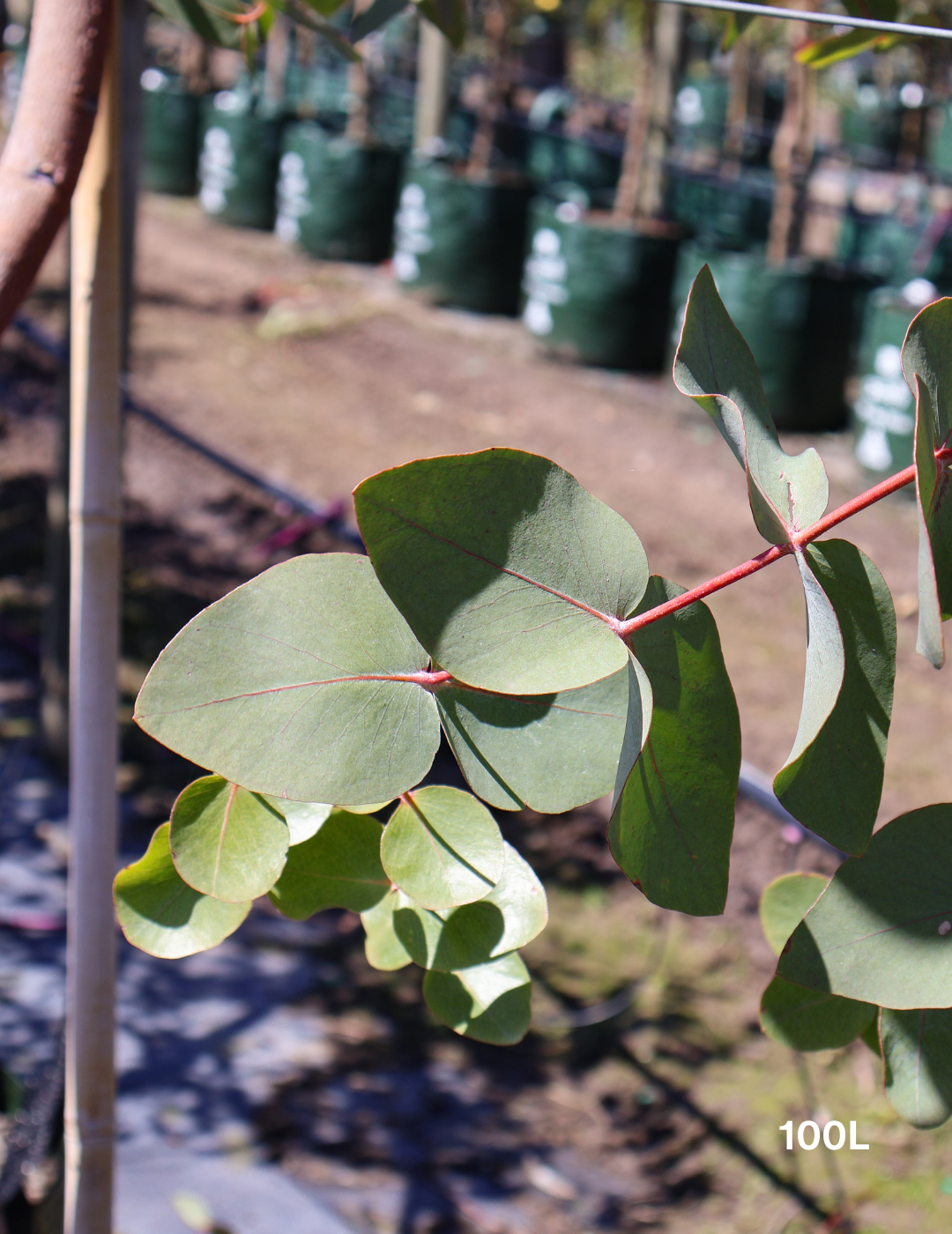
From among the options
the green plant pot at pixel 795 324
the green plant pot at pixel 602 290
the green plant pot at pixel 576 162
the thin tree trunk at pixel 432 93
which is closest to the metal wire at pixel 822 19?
the green plant pot at pixel 795 324

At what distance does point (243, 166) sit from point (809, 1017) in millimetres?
10702

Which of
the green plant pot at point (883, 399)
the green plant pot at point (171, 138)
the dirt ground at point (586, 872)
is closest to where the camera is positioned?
the dirt ground at point (586, 872)

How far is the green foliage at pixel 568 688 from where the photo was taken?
1.12ft

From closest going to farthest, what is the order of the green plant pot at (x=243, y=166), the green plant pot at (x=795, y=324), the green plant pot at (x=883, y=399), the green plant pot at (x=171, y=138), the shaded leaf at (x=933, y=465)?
the shaded leaf at (x=933, y=465), the green plant pot at (x=883, y=399), the green plant pot at (x=795, y=324), the green plant pot at (x=243, y=166), the green plant pot at (x=171, y=138)

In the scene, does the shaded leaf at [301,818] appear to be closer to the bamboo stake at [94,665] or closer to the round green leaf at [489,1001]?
the round green leaf at [489,1001]

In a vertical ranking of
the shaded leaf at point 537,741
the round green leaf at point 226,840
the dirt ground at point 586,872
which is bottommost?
the dirt ground at point 586,872

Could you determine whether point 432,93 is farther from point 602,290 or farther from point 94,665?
point 94,665

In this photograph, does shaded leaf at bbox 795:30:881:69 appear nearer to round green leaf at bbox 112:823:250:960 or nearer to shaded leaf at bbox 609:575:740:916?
shaded leaf at bbox 609:575:740:916

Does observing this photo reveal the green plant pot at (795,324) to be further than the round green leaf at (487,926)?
Yes

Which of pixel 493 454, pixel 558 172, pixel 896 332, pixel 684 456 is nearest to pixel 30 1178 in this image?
pixel 493 454

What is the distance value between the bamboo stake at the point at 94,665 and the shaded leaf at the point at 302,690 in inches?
14.2

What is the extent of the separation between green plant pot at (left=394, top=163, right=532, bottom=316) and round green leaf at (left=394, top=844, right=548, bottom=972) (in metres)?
8.08

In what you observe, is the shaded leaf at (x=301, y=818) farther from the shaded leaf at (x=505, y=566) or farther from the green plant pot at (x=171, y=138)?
the green plant pot at (x=171, y=138)

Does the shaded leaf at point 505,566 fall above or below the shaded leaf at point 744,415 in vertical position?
below
